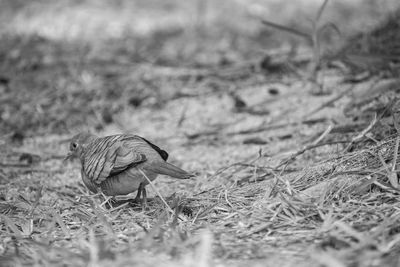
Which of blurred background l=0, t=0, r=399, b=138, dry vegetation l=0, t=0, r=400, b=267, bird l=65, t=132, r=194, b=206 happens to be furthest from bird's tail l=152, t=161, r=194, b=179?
blurred background l=0, t=0, r=399, b=138

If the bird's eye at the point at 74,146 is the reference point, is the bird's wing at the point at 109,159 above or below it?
above

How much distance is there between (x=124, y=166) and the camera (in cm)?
340

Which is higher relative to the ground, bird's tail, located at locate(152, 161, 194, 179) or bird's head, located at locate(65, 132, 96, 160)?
bird's tail, located at locate(152, 161, 194, 179)

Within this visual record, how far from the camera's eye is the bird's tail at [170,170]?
3.23 m

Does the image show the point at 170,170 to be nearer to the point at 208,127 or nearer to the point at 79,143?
the point at 79,143

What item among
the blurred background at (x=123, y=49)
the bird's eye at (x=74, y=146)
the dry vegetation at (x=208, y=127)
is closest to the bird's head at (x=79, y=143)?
the bird's eye at (x=74, y=146)

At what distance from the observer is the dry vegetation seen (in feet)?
8.38

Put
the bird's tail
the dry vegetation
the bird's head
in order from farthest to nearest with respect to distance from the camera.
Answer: the bird's head, the bird's tail, the dry vegetation

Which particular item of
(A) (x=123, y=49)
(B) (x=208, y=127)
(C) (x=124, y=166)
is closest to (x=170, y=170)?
(C) (x=124, y=166)

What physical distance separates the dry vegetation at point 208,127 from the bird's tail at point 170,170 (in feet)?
0.53

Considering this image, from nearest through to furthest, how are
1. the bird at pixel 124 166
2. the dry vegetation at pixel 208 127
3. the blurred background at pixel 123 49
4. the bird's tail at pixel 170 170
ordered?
1. the dry vegetation at pixel 208 127
2. the bird's tail at pixel 170 170
3. the bird at pixel 124 166
4. the blurred background at pixel 123 49

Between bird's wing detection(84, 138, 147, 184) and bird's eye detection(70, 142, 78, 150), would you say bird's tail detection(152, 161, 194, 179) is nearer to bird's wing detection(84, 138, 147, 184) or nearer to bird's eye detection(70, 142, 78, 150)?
bird's wing detection(84, 138, 147, 184)

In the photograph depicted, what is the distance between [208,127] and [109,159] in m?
1.81

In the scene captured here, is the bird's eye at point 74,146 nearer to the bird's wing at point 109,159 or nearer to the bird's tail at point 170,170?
the bird's wing at point 109,159
